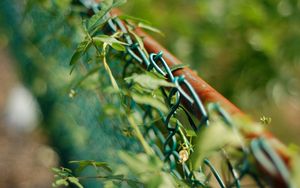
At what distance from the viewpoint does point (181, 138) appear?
106cm

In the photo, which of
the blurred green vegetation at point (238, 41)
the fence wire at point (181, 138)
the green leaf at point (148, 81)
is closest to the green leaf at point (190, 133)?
the fence wire at point (181, 138)

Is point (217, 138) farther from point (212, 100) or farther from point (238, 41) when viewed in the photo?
point (238, 41)

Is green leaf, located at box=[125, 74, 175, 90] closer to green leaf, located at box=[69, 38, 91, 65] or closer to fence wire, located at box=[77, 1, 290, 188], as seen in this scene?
fence wire, located at box=[77, 1, 290, 188]

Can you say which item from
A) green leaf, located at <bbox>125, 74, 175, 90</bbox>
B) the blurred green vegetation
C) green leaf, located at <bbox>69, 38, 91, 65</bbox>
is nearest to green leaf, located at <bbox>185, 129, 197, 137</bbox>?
green leaf, located at <bbox>125, 74, 175, 90</bbox>

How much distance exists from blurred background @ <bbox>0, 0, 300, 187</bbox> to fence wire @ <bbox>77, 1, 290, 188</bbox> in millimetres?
686

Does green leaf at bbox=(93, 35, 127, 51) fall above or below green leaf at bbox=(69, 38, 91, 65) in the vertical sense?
below

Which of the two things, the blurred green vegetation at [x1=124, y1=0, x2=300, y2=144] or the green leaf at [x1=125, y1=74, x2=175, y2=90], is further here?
the blurred green vegetation at [x1=124, y1=0, x2=300, y2=144]

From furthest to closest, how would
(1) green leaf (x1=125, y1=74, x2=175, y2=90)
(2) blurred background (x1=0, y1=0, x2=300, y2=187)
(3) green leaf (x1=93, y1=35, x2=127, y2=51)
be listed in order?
(2) blurred background (x1=0, y1=0, x2=300, y2=187)
(3) green leaf (x1=93, y1=35, x2=127, y2=51)
(1) green leaf (x1=125, y1=74, x2=175, y2=90)

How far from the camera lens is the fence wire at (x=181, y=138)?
2.24ft

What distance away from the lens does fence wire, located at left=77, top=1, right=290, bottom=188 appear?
0.68m

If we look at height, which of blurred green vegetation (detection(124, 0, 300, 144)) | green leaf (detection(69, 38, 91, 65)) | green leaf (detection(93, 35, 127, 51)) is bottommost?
blurred green vegetation (detection(124, 0, 300, 144))

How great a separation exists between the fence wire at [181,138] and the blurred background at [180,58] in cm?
69

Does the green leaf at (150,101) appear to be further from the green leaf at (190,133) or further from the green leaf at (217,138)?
the green leaf at (217,138)

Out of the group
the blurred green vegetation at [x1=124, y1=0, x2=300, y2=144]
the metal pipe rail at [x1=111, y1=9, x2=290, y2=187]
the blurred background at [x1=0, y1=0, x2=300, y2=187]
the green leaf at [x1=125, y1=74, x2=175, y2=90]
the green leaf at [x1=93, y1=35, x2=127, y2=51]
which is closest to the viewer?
the metal pipe rail at [x1=111, y1=9, x2=290, y2=187]
